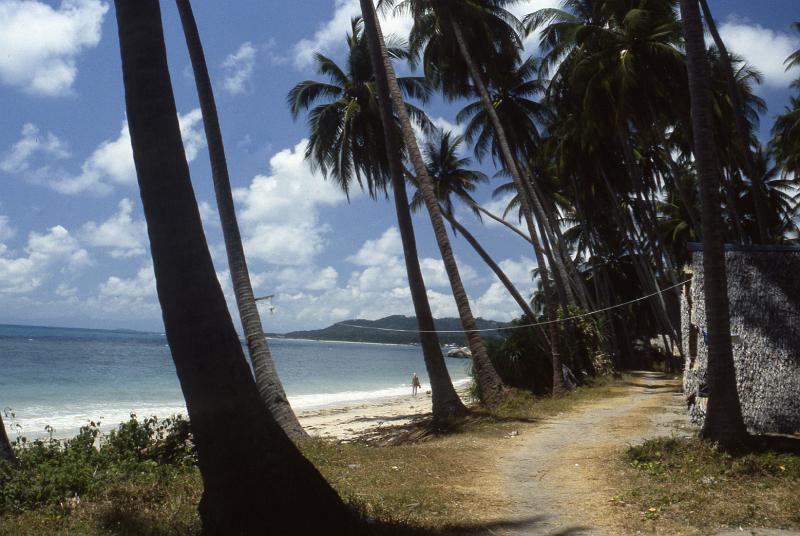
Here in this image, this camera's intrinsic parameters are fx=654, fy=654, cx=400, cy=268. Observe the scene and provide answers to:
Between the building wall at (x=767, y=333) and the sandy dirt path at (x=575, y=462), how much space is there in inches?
64.0

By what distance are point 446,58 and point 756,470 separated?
1629 cm

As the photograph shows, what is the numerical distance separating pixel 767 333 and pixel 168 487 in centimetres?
764

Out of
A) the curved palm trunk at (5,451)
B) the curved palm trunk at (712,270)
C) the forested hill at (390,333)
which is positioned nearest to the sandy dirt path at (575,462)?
the curved palm trunk at (712,270)

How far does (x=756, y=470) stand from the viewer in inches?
266

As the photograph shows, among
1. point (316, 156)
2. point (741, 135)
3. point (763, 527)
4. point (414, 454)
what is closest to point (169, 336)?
point (763, 527)

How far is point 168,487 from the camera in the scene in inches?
257

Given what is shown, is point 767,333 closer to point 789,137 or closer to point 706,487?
point 706,487

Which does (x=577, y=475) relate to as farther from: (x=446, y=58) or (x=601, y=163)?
(x=601, y=163)

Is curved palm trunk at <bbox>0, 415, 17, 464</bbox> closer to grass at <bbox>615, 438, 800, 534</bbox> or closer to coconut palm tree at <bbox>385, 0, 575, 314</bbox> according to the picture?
grass at <bbox>615, 438, 800, 534</bbox>

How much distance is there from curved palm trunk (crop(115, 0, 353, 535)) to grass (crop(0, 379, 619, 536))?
2.57ft

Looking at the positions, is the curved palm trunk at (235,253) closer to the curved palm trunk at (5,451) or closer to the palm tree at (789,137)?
the curved palm trunk at (5,451)

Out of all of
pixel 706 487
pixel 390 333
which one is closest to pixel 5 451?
pixel 706 487

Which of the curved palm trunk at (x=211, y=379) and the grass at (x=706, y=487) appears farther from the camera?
the grass at (x=706, y=487)

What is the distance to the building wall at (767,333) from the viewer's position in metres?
8.55
